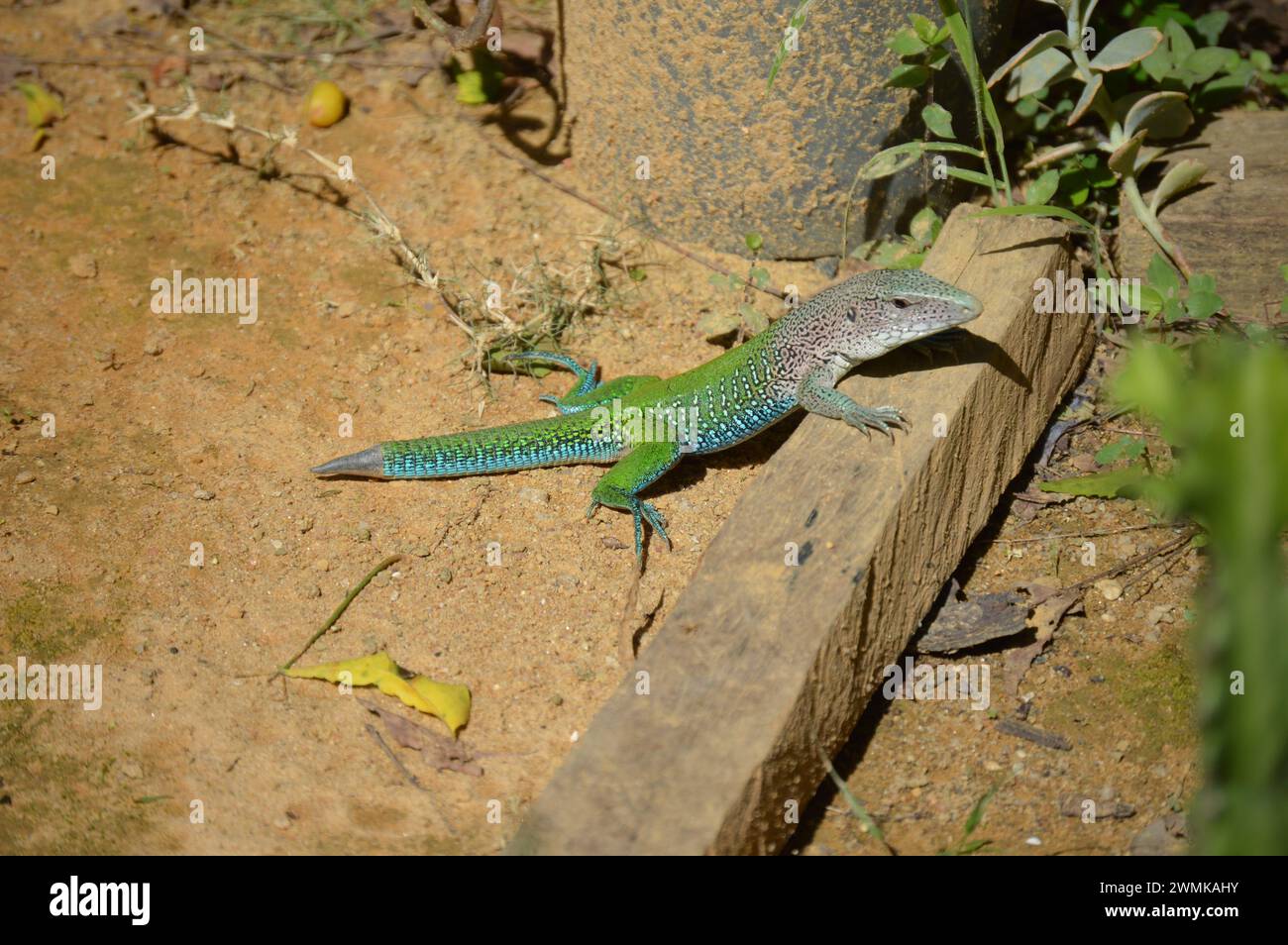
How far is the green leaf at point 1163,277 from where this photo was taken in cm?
522

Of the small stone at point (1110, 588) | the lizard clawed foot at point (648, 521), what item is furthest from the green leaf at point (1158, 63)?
the lizard clawed foot at point (648, 521)

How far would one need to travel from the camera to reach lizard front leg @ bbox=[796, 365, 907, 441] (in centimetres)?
420

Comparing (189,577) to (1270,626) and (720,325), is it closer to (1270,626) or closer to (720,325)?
(720,325)

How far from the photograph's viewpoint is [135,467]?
501cm

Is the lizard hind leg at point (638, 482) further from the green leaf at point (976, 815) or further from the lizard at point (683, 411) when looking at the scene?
the green leaf at point (976, 815)

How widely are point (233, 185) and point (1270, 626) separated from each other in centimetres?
657

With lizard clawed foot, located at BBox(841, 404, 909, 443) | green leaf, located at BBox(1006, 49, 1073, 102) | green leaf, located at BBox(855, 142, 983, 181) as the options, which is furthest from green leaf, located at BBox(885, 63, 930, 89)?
lizard clawed foot, located at BBox(841, 404, 909, 443)

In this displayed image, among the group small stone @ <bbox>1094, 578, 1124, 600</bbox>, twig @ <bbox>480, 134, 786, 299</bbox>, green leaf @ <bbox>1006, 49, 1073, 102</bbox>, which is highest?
green leaf @ <bbox>1006, 49, 1073, 102</bbox>

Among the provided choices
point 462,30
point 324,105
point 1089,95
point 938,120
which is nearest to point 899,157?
point 938,120

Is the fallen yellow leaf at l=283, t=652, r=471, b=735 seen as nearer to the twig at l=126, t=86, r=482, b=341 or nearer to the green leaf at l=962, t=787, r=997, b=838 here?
the green leaf at l=962, t=787, r=997, b=838

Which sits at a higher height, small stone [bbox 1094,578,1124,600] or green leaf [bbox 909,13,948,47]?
green leaf [bbox 909,13,948,47]

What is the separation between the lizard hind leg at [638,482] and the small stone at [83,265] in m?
3.27

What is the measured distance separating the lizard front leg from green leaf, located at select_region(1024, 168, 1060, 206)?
1563mm

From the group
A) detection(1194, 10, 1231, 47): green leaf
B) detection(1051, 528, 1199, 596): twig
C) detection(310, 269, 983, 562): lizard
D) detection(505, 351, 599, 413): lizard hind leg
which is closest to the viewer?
detection(310, 269, 983, 562): lizard
